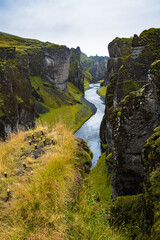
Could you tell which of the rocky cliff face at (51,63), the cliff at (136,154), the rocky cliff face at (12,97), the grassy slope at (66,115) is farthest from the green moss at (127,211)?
the rocky cliff face at (51,63)

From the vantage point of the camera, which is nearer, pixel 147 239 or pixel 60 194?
pixel 147 239

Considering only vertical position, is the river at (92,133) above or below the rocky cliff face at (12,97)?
below

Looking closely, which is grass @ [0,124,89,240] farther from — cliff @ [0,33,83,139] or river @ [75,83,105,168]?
river @ [75,83,105,168]

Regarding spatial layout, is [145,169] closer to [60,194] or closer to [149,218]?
[149,218]

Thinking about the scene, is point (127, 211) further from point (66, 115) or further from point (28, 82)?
point (66, 115)

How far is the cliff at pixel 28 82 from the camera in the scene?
30.0m

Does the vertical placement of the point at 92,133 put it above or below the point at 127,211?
below

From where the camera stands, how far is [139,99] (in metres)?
7.80

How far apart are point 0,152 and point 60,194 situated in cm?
482

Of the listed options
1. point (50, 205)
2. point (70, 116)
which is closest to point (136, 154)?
point (50, 205)

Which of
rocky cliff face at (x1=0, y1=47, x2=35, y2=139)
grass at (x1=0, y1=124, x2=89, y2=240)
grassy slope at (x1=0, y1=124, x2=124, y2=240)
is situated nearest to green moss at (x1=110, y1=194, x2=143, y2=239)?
grassy slope at (x1=0, y1=124, x2=124, y2=240)

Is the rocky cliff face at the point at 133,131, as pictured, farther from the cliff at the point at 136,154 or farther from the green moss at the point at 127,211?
the green moss at the point at 127,211

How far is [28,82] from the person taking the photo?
58062 millimetres

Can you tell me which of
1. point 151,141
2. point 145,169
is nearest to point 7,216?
point 145,169
